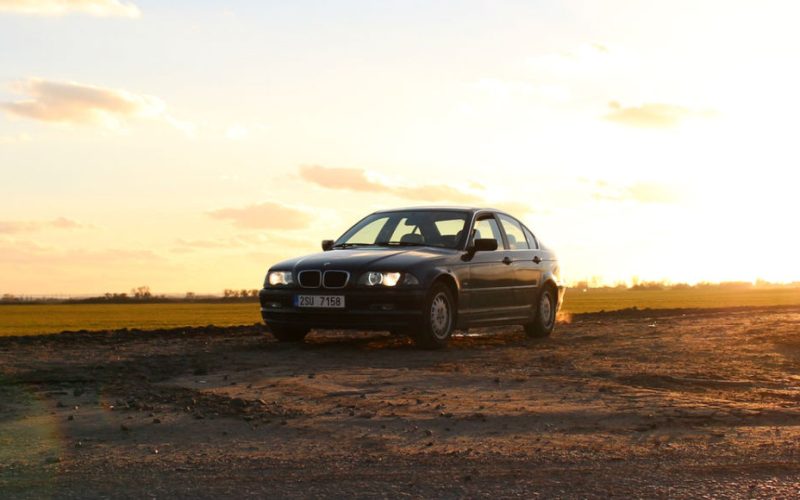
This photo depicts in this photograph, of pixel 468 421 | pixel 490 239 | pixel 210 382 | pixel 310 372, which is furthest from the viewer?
pixel 490 239

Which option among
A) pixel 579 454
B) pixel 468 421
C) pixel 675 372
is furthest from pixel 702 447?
pixel 675 372

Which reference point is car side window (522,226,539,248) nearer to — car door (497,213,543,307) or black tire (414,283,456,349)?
car door (497,213,543,307)

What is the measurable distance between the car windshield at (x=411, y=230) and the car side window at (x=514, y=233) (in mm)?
1048

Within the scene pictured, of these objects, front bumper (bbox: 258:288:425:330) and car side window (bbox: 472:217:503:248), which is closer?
front bumper (bbox: 258:288:425:330)

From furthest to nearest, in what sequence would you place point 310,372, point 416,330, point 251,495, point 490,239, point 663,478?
point 490,239, point 416,330, point 310,372, point 663,478, point 251,495

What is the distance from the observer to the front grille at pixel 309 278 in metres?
11.6

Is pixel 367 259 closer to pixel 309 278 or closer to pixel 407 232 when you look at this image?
pixel 309 278

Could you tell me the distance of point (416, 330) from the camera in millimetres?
11484

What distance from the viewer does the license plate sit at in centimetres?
1138

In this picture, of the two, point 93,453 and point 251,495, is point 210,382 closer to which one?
point 93,453

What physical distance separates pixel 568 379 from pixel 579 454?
345 cm

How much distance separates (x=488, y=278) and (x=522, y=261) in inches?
45.3

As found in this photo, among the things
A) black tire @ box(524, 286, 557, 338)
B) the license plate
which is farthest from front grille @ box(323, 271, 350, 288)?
black tire @ box(524, 286, 557, 338)

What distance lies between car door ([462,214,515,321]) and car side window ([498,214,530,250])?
0.81 feet
